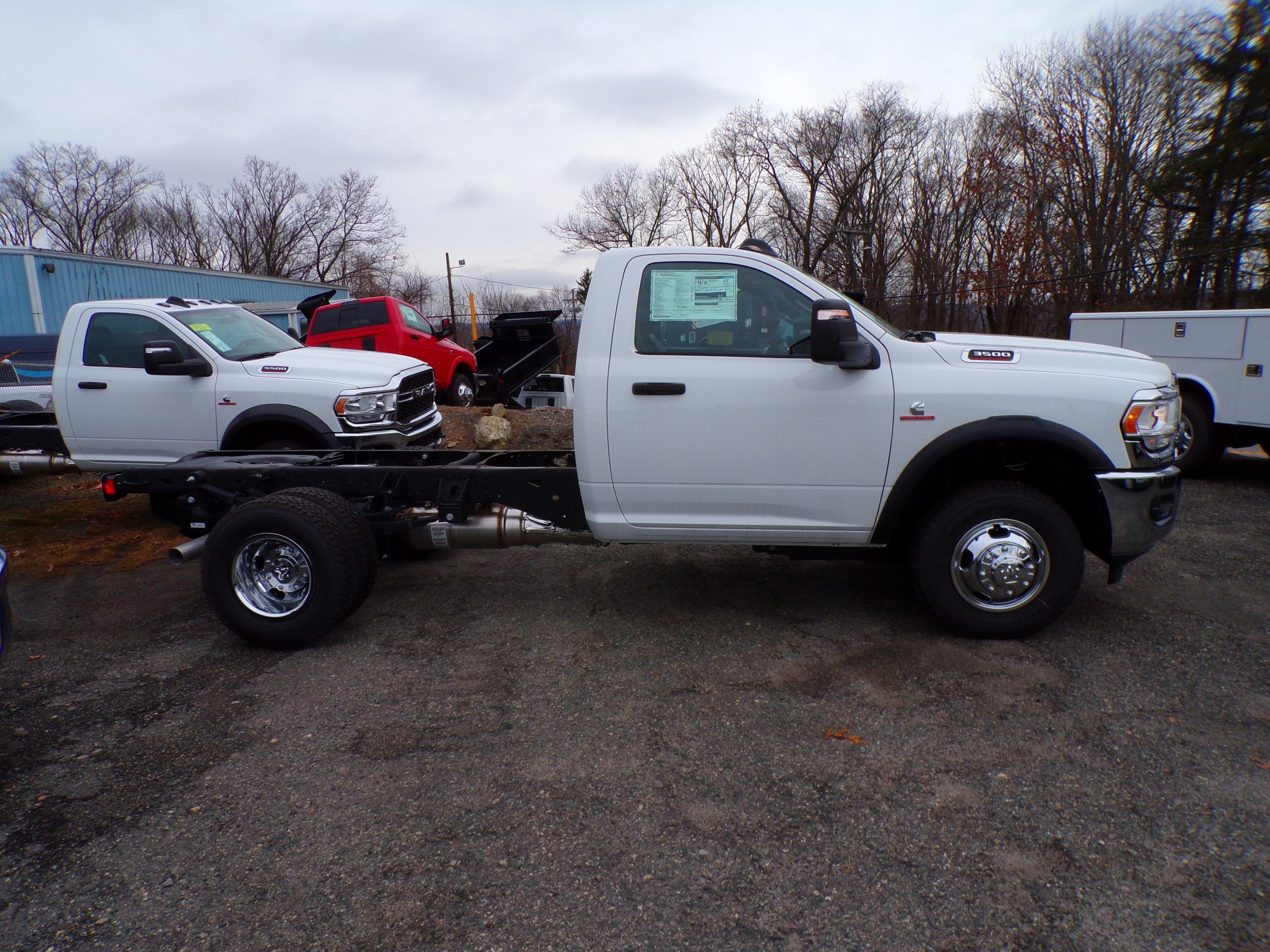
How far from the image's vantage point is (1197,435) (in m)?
8.34

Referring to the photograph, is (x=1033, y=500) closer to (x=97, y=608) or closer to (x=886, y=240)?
(x=97, y=608)

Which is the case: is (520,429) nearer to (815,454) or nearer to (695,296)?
(695,296)

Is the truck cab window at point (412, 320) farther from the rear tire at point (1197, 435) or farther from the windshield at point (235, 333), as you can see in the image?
the rear tire at point (1197, 435)

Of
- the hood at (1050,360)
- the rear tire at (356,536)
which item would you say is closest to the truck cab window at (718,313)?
the hood at (1050,360)

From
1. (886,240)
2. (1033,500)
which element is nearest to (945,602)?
(1033,500)

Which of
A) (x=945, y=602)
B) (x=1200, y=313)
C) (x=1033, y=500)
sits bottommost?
(x=945, y=602)

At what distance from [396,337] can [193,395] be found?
6.98 m

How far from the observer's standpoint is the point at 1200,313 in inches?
320

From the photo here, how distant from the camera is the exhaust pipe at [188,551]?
4.39m

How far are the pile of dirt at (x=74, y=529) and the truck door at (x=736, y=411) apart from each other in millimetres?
4459

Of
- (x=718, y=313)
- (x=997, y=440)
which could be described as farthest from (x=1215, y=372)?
(x=718, y=313)

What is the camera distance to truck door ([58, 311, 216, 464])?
21.7 feet

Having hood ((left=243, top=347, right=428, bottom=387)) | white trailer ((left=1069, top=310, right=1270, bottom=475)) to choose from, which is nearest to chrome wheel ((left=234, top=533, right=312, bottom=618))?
hood ((left=243, top=347, right=428, bottom=387))

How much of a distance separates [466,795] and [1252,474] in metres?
9.55
